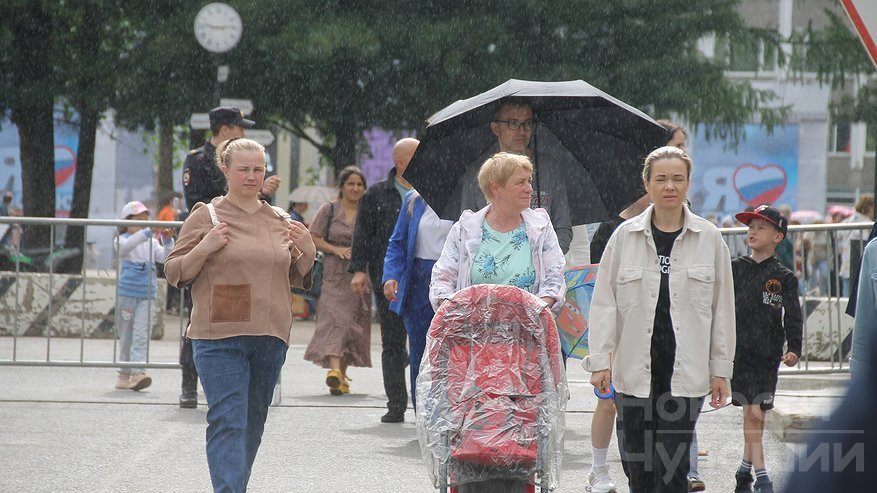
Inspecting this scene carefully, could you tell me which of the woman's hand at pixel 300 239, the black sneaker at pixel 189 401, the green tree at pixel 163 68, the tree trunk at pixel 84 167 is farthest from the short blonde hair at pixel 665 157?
the tree trunk at pixel 84 167

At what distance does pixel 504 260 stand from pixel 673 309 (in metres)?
0.94

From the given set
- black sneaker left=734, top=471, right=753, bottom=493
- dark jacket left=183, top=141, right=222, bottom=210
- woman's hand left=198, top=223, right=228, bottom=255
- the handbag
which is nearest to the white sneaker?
black sneaker left=734, top=471, right=753, bottom=493

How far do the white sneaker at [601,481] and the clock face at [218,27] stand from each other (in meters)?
13.6

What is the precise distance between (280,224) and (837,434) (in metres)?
4.48

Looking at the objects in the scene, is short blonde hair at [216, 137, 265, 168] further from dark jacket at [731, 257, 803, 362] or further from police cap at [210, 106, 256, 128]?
police cap at [210, 106, 256, 128]

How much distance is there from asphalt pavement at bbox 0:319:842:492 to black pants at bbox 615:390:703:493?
3.00 feet

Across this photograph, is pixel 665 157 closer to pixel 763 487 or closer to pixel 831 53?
pixel 763 487

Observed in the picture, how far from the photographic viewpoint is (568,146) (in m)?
7.83

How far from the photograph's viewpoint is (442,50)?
2081cm

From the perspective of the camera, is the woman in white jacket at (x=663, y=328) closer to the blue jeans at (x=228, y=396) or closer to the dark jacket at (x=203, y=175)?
the blue jeans at (x=228, y=396)

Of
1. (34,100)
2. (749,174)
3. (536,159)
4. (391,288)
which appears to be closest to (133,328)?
(391,288)

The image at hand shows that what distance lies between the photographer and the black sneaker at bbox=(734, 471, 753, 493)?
682 cm

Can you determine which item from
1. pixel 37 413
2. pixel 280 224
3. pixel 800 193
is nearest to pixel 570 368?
pixel 37 413

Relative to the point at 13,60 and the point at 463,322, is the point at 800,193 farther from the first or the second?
the point at 463,322
